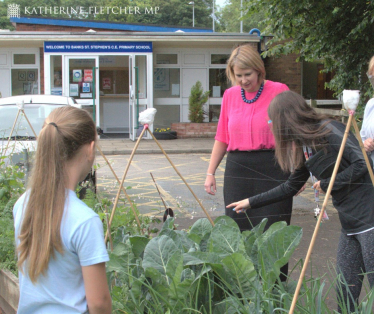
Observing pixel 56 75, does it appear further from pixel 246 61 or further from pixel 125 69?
pixel 246 61

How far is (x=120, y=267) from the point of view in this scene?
2.40 metres

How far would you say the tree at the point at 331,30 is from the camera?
7.30 m

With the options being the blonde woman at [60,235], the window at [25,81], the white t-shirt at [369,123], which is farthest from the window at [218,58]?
the blonde woman at [60,235]

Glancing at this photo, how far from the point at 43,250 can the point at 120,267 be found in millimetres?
873

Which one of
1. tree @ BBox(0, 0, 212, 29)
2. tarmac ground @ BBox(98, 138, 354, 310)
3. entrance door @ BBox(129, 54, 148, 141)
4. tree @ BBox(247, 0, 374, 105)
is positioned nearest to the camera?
tarmac ground @ BBox(98, 138, 354, 310)

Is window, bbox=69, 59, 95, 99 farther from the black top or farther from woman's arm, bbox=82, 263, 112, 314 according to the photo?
woman's arm, bbox=82, 263, 112, 314

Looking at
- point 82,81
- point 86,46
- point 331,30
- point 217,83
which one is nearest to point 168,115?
point 217,83

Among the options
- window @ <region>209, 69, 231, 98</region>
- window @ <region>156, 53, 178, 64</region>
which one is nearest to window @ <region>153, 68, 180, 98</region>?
window @ <region>156, 53, 178, 64</region>

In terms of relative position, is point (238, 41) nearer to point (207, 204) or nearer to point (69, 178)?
point (207, 204)

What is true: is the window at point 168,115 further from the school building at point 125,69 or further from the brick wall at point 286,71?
the brick wall at point 286,71

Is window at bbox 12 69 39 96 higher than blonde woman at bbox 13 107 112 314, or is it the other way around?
window at bbox 12 69 39 96

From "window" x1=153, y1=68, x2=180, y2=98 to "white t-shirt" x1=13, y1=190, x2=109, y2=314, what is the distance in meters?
16.5

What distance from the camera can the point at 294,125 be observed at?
242cm

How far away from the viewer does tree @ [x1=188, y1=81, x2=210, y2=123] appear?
54.9ft
